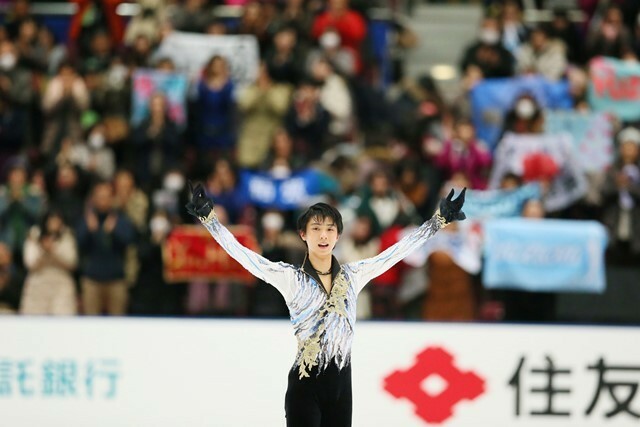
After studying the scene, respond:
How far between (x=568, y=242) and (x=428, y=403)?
9.29 feet

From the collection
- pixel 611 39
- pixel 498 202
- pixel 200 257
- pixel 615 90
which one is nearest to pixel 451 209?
pixel 200 257

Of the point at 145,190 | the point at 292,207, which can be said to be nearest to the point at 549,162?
the point at 292,207

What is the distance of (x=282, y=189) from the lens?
1141cm

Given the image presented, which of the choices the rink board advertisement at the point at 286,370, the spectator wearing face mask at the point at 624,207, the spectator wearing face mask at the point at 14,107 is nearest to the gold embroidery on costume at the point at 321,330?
the rink board advertisement at the point at 286,370

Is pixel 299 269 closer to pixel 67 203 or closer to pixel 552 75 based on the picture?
pixel 67 203

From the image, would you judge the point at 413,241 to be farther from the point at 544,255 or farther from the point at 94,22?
the point at 94,22

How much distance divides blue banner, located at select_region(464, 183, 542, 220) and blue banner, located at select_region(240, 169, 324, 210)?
4.54 ft

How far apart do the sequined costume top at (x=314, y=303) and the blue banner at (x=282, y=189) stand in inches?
218

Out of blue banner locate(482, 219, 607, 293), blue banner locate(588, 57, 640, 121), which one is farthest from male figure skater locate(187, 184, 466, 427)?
blue banner locate(588, 57, 640, 121)

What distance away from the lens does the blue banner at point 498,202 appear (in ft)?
36.2

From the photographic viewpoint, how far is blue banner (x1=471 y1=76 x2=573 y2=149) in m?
12.4

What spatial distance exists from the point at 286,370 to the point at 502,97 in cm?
498

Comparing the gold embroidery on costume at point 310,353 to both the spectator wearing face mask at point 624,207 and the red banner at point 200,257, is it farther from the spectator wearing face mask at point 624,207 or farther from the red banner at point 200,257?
the spectator wearing face mask at point 624,207

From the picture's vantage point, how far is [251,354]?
28.1ft
